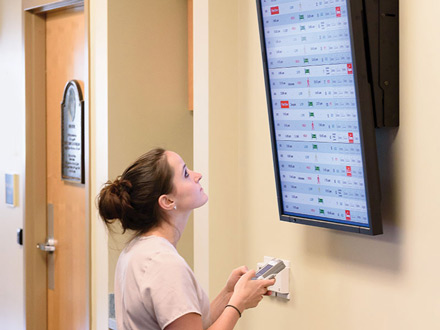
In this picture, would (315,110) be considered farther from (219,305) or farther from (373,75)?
(219,305)

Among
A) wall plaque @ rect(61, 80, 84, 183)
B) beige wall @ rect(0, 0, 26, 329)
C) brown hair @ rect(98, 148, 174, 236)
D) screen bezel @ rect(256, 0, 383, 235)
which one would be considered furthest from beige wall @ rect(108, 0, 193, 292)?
screen bezel @ rect(256, 0, 383, 235)

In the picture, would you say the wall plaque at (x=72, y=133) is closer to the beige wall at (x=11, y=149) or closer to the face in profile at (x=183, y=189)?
the beige wall at (x=11, y=149)

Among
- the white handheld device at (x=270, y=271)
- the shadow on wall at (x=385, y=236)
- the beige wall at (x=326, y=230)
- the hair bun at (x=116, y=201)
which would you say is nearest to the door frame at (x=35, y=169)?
the beige wall at (x=326, y=230)

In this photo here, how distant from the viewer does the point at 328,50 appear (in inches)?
63.4

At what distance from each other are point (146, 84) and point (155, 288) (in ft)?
4.60

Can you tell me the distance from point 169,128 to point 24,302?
1257 millimetres

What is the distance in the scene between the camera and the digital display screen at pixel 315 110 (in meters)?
1.58

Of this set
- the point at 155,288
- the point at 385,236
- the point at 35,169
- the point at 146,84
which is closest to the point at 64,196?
the point at 35,169

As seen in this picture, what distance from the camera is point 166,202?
166 centimetres

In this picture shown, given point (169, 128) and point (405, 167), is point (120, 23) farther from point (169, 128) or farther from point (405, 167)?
point (405, 167)

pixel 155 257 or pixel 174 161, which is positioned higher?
pixel 174 161

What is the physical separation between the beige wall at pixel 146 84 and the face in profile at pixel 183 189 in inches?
38.2

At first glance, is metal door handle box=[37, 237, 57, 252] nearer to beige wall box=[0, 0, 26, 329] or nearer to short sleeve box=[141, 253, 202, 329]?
beige wall box=[0, 0, 26, 329]

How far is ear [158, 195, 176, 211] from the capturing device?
1.65 metres
